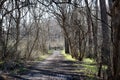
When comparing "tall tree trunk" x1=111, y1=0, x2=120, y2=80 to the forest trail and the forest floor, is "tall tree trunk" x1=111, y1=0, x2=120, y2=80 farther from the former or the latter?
the forest trail

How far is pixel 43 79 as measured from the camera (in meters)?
14.3

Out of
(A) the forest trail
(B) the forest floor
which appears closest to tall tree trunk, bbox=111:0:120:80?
(B) the forest floor

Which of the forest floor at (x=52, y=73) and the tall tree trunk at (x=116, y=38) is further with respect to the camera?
the forest floor at (x=52, y=73)

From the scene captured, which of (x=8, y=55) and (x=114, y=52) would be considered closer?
(x=114, y=52)

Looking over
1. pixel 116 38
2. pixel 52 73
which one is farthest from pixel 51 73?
pixel 116 38

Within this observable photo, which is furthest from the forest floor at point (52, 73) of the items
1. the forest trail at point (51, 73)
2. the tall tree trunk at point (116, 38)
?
the tall tree trunk at point (116, 38)

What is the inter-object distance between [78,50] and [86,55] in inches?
45.3

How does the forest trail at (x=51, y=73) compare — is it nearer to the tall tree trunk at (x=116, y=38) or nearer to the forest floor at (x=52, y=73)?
the forest floor at (x=52, y=73)

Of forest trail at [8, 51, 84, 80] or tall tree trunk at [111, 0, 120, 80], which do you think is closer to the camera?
tall tree trunk at [111, 0, 120, 80]

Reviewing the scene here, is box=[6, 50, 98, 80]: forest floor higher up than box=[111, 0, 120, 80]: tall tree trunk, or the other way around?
box=[111, 0, 120, 80]: tall tree trunk

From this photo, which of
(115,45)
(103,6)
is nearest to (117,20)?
(115,45)

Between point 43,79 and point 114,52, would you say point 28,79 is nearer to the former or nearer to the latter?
point 43,79

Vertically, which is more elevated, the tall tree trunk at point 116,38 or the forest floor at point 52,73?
the tall tree trunk at point 116,38

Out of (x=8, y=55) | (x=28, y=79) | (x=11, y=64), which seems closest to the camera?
(x=28, y=79)
